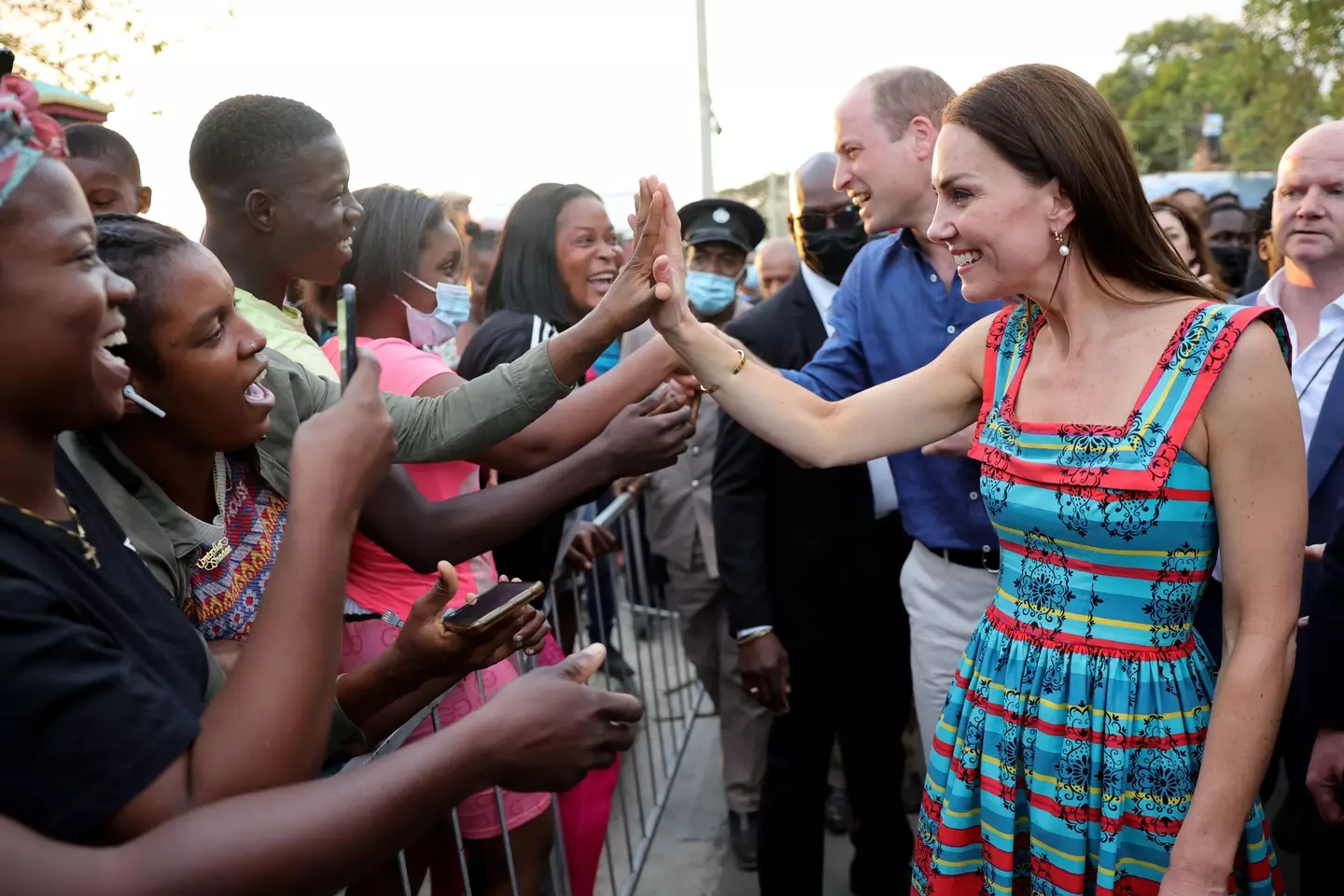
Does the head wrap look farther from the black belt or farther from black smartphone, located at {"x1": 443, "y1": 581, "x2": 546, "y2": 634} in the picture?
the black belt

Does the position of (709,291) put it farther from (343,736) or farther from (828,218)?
(343,736)

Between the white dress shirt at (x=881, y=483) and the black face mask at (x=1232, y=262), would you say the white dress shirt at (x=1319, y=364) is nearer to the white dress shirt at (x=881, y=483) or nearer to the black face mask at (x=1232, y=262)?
the white dress shirt at (x=881, y=483)

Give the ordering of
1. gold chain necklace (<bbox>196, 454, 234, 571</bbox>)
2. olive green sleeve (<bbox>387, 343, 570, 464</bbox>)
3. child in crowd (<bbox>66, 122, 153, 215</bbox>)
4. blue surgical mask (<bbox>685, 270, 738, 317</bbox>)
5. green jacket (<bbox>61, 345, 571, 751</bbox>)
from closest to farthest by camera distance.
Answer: green jacket (<bbox>61, 345, 571, 751</bbox>) → gold chain necklace (<bbox>196, 454, 234, 571</bbox>) → olive green sleeve (<bbox>387, 343, 570, 464</bbox>) → child in crowd (<bbox>66, 122, 153, 215</bbox>) → blue surgical mask (<bbox>685, 270, 738, 317</bbox>)

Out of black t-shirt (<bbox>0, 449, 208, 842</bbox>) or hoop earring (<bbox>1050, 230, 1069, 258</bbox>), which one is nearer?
black t-shirt (<bbox>0, 449, 208, 842</bbox>)

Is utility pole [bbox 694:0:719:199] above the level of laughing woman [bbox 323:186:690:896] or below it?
above

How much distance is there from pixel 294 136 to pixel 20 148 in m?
1.47

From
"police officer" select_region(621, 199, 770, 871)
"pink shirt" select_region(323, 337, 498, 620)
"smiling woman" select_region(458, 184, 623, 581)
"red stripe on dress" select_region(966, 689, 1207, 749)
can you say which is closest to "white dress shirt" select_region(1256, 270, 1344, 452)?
"red stripe on dress" select_region(966, 689, 1207, 749)

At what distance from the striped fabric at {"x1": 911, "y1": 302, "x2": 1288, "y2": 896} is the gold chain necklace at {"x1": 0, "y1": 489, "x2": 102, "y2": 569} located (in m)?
1.65

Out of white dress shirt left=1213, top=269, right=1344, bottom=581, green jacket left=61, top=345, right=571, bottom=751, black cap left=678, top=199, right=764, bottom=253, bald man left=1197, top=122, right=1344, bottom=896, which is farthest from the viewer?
black cap left=678, top=199, right=764, bottom=253

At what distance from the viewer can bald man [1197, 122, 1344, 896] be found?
7.64ft

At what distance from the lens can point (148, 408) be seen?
5.45 feet

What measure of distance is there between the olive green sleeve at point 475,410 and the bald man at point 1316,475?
5.37ft

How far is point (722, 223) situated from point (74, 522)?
479cm

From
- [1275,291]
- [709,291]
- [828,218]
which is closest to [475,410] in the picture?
[828,218]
